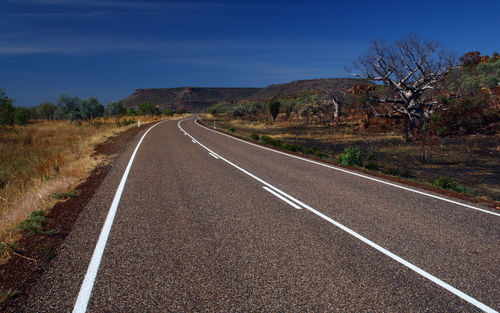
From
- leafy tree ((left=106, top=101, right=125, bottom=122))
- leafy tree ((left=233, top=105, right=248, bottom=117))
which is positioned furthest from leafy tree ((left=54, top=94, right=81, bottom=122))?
leafy tree ((left=233, top=105, right=248, bottom=117))

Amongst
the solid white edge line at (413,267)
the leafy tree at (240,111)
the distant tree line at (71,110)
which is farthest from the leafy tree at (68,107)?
the solid white edge line at (413,267)

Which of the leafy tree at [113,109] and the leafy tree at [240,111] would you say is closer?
the leafy tree at [113,109]

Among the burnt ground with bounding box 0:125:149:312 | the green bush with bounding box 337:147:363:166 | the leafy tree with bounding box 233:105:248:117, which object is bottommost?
the green bush with bounding box 337:147:363:166

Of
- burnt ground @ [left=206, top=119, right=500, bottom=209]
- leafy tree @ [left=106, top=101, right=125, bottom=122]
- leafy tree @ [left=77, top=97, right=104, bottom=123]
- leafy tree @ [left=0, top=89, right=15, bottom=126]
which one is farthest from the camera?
leafy tree @ [left=106, top=101, right=125, bottom=122]

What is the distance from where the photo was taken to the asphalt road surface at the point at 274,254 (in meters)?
3.15

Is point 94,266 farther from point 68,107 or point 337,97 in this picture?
point 68,107

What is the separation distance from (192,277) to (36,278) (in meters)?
1.85

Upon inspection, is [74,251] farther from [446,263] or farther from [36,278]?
[446,263]

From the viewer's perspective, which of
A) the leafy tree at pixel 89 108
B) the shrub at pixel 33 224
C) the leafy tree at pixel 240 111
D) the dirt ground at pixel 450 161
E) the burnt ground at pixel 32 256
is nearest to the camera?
the burnt ground at pixel 32 256

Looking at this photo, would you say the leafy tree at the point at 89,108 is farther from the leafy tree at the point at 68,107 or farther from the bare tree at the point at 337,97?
the bare tree at the point at 337,97

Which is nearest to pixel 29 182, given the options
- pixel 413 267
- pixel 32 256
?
pixel 32 256

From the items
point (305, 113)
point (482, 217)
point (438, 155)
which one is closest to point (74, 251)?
point (482, 217)

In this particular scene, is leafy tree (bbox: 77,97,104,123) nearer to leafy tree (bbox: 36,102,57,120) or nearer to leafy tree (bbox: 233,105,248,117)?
leafy tree (bbox: 233,105,248,117)

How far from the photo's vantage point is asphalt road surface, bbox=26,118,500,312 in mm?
3148
